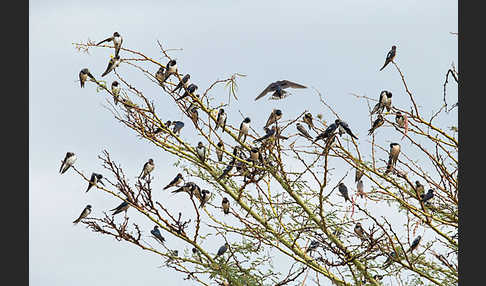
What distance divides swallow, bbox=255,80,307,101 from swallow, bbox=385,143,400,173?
46.2 inches

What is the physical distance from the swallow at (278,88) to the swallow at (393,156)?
3.85 feet

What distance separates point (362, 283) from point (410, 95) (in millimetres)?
2185

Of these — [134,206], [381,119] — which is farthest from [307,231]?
[134,206]

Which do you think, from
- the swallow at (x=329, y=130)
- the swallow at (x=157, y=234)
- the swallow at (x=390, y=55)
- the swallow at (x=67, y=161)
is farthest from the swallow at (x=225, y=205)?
Answer: the swallow at (x=67, y=161)

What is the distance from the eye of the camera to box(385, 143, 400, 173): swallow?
281 inches

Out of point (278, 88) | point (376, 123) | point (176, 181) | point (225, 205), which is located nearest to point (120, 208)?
point (176, 181)

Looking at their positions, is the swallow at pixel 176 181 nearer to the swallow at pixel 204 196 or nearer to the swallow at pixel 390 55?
the swallow at pixel 204 196

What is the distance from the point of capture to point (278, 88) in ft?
23.1

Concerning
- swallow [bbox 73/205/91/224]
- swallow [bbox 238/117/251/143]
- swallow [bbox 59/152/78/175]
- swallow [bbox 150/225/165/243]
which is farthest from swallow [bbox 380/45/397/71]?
swallow [bbox 59/152/78/175]

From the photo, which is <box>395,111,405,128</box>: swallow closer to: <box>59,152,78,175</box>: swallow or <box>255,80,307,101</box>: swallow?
<box>255,80,307,101</box>: swallow

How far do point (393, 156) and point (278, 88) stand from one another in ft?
4.60

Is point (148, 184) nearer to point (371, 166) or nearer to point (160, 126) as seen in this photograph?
point (160, 126)

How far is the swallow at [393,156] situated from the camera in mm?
7146

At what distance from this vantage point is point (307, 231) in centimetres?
729
